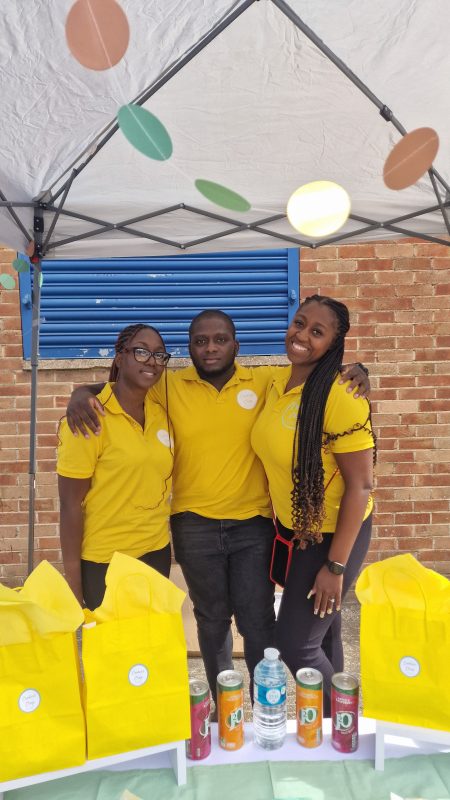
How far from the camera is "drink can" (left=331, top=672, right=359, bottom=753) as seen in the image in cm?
118

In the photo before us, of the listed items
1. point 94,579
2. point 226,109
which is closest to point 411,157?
point 226,109

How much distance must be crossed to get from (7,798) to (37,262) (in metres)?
1.85

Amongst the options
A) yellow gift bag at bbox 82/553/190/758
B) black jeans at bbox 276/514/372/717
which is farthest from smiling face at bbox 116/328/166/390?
yellow gift bag at bbox 82/553/190/758

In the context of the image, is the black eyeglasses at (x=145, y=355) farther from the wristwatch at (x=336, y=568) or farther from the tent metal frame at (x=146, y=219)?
the wristwatch at (x=336, y=568)

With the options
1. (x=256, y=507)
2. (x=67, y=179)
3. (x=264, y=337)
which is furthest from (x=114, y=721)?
(x=264, y=337)

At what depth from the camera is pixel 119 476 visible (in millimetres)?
1862

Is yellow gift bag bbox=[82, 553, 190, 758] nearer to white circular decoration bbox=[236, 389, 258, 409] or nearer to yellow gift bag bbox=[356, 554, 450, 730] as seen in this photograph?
yellow gift bag bbox=[356, 554, 450, 730]

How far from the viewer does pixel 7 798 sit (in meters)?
1.08

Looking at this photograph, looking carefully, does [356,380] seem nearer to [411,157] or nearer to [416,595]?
[411,157]

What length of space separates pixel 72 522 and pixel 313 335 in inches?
39.5

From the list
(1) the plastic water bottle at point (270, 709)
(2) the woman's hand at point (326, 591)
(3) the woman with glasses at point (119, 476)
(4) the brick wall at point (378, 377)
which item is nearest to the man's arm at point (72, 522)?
(3) the woman with glasses at point (119, 476)

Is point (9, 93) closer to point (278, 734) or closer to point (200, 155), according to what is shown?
point (200, 155)

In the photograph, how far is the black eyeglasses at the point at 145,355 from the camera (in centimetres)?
190

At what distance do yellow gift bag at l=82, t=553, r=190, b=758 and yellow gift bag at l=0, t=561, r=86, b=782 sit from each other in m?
0.03
